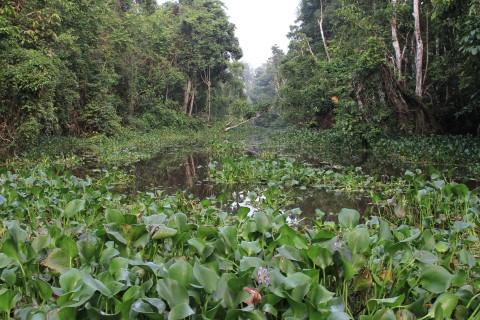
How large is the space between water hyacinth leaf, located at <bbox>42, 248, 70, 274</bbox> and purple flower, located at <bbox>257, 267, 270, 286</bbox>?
95 centimetres

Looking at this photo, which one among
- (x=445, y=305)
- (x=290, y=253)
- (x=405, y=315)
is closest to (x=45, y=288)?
(x=290, y=253)

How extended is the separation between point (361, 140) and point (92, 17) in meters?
12.5

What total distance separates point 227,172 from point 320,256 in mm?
6386

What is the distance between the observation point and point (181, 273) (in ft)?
5.13

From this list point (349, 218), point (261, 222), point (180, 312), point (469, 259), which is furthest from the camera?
point (349, 218)

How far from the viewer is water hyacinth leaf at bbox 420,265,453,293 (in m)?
1.63

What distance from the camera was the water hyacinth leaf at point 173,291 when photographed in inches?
56.0

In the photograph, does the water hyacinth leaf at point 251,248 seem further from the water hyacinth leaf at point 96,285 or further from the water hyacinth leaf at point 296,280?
the water hyacinth leaf at point 96,285

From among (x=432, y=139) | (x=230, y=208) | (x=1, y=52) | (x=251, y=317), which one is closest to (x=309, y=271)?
(x=251, y=317)

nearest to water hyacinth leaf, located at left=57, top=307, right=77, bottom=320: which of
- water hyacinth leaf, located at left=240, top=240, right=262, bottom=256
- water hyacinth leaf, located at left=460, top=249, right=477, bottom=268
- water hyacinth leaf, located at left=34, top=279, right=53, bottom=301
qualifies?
water hyacinth leaf, located at left=34, top=279, right=53, bottom=301

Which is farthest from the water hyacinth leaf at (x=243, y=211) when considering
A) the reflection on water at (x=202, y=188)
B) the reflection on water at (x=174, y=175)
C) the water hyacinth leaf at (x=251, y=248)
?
the reflection on water at (x=174, y=175)

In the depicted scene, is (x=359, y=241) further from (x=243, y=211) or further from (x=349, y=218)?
(x=243, y=211)

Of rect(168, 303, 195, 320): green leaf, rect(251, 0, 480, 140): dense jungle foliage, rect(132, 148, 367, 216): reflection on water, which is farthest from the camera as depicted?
rect(251, 0, 480, 140): dense jungle foliage

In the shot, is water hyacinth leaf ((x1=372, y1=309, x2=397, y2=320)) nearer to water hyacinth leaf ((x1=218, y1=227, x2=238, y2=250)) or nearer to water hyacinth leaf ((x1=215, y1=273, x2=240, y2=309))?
water hyacinth leaf ((x1=215, y1=273, x2=240, y2=309))
